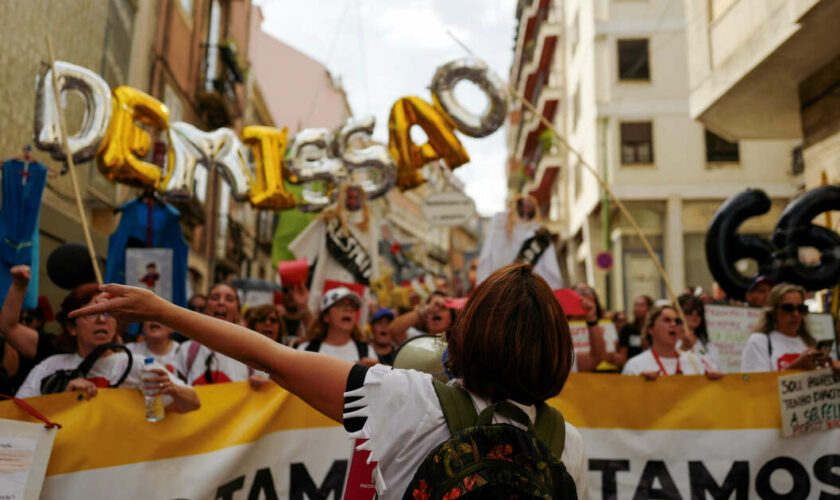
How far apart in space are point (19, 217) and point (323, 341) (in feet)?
7.60

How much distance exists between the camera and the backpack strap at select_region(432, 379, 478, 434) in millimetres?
1865

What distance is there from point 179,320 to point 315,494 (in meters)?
2.64

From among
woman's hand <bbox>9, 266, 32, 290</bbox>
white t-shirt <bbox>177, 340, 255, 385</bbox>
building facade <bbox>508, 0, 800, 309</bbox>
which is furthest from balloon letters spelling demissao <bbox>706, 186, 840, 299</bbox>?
building facade <bbox>508, 0, 800, 309</bbox>

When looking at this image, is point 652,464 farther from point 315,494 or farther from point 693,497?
point 315,494

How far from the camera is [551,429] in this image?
1.99m

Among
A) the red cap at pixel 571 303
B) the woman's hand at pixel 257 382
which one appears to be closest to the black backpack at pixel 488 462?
the woman's hand at pixel 257 382

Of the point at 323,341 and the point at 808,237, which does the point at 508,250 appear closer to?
the point at 808,237

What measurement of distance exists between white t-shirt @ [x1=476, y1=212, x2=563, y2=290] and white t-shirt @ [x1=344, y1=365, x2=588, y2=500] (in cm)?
678

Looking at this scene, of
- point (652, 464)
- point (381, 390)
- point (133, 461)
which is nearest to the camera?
point (381, 390)

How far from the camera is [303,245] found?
26.6ft

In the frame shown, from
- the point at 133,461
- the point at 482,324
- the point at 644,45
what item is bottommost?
the point at 133,461

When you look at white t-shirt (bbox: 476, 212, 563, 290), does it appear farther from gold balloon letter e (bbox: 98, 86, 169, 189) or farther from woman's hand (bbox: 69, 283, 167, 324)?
woman's hand (bbox: 69, 283, 167, 324)

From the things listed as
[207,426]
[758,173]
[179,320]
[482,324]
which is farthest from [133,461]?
[758,173]

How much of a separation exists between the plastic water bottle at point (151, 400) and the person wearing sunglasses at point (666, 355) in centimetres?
281
